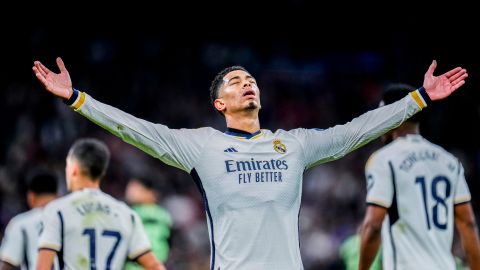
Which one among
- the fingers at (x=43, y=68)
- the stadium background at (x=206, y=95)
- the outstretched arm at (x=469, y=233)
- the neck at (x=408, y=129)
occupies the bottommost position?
the outstretched arm at (x=469, y=233)

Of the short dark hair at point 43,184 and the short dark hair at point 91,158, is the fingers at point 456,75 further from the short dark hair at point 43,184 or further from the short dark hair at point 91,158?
the short dark hair at point 43,184

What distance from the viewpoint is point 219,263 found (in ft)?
16.8

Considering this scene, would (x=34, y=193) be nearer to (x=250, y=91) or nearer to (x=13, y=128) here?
(x=250, y=91)

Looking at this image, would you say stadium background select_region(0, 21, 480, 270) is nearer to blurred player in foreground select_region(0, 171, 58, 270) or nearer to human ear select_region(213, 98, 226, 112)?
blurred player in foreground select_region(0, 171, 58, 270)

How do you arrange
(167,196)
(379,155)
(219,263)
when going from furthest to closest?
(167,196)
(379,155)
(219,263)

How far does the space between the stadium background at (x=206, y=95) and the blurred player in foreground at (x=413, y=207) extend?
7.23m

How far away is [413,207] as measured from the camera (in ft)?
19.2

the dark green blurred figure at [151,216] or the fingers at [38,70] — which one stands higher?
the fingers at [38,70]

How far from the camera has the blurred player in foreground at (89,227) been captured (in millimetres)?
6043

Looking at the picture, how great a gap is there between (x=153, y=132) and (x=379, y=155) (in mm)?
1574

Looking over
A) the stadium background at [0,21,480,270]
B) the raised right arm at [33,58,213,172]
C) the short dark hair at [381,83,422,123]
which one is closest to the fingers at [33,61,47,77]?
the raised right arm at [33,58,213,172]

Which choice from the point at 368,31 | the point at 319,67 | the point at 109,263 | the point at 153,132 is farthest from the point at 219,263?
the point at 368,31

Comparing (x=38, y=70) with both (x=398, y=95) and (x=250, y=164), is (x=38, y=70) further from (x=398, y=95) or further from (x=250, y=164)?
(x=398, y=95)

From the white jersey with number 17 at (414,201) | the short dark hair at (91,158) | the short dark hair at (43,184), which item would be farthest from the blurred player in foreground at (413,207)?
the short dark hair at (43,184)
